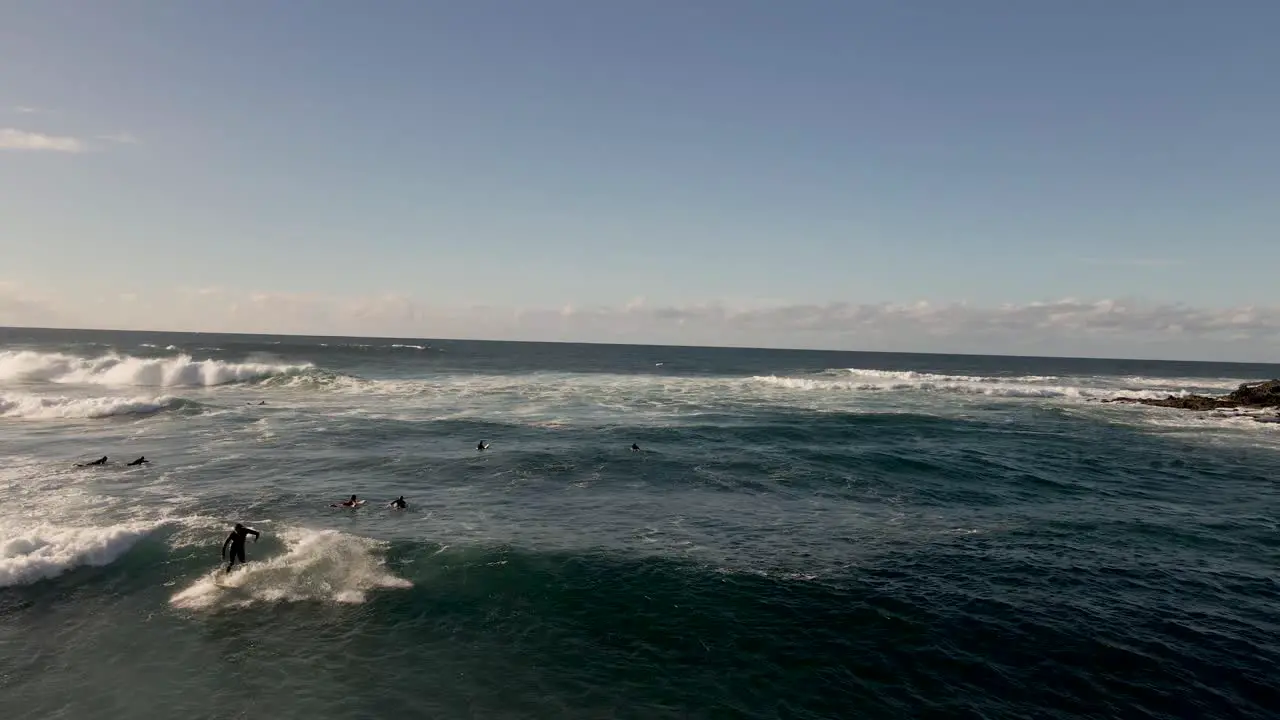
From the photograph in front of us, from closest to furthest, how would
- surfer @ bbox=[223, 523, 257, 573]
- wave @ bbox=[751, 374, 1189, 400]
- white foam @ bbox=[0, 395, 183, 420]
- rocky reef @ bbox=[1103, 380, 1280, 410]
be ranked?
surfer @ bbox=[223, 523, 257, 573], white foam @ bbox=[0, 395, 183, 420], rocky reef @ bbox=[1103, 380, 1280, 410], wave @ bbox=[751, 374, 1189, 400]

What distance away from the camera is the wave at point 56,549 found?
68.3 ft

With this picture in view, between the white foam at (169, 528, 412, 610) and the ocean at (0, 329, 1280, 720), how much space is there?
0.11 meters

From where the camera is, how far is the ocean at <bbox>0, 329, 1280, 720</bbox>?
50.4 feet

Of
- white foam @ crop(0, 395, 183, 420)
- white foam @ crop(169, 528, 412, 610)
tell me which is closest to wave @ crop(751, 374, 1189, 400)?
white foam @ crop(0, 395, 183, 420)

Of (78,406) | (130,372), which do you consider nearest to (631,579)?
(78,406)

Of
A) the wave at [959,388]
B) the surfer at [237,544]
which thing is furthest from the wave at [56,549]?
the wave at [959,388]

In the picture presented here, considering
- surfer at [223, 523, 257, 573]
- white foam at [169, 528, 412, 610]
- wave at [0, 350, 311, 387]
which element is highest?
wave at [0, 350, 311, 387]

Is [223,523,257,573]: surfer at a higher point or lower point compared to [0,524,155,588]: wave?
higher

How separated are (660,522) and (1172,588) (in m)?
17.5

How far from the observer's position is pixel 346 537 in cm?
2488

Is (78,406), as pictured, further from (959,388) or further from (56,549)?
(959,388)

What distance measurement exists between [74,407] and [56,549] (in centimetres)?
4308

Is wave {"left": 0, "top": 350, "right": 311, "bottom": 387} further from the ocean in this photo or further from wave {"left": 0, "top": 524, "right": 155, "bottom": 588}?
wave {"left": 0, "top": 524, "right": 155, "bottom": 588}

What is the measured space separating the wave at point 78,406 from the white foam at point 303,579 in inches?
1687
